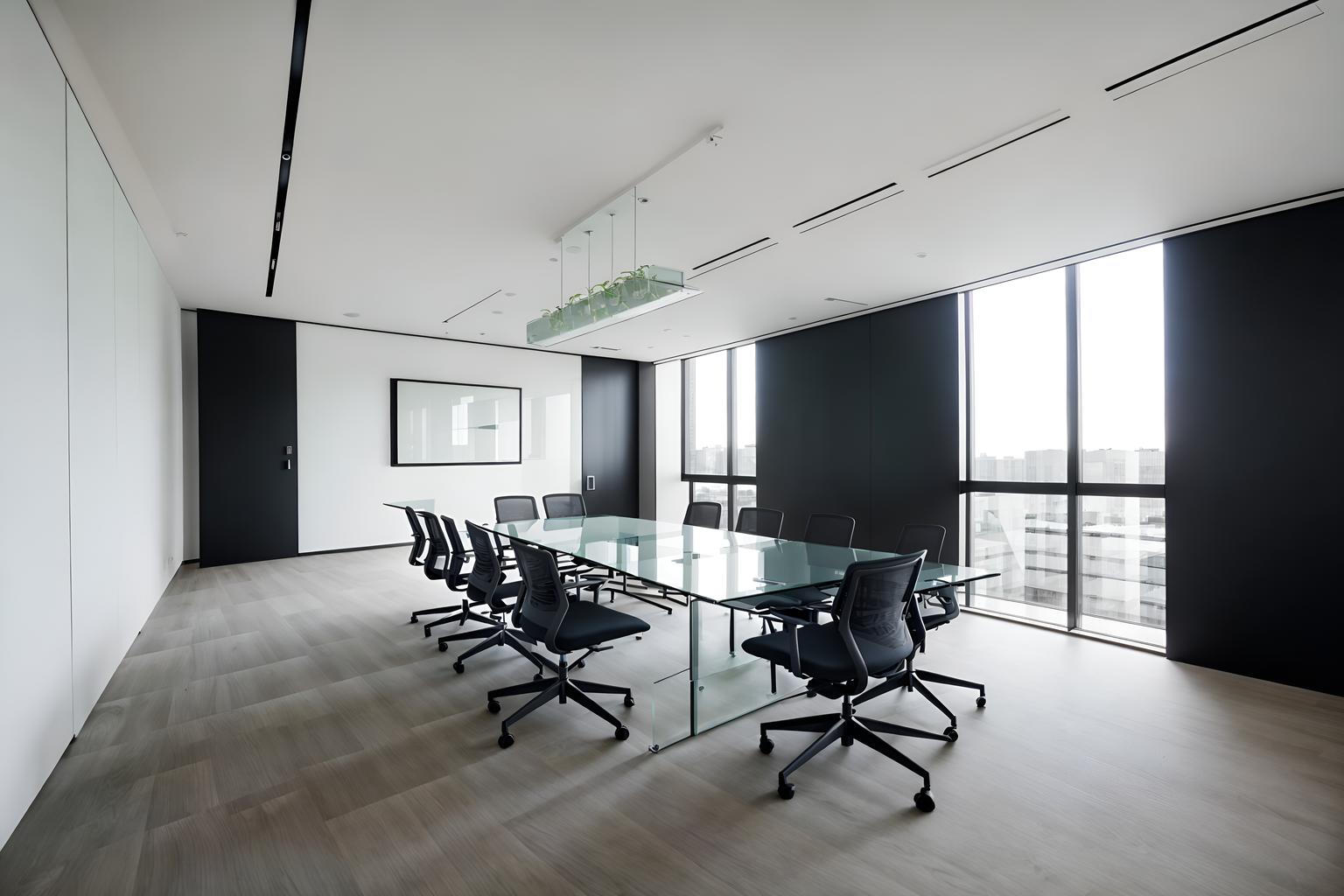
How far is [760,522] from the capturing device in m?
5.27

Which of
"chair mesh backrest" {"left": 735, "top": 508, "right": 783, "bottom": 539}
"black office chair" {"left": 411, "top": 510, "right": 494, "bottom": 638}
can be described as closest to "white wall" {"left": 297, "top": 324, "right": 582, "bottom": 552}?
"black office chair" {"left": 411, "top": 510, "right": 494, "bottom": 638}

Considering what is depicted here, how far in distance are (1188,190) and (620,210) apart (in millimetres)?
3537

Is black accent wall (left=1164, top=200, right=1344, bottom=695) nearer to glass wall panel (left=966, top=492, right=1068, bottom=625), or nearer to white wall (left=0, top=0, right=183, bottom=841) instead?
glass wall panel (left=966, top=492, right=1068, bottom=625)

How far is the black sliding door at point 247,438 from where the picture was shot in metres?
7.07

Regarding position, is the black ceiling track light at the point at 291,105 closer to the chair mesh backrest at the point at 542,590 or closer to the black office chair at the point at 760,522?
the chair mesh backrest at the point at 542,590

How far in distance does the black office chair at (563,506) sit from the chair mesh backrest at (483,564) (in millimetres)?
2220

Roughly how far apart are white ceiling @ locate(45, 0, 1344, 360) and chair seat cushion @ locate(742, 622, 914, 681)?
2.52 meters

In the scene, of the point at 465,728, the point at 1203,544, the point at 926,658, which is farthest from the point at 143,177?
the point at 1203,544

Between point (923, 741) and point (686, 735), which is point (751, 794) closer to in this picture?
point (686, 735)

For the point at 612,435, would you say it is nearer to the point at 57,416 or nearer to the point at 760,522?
the point at 760,522

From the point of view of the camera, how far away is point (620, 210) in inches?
157

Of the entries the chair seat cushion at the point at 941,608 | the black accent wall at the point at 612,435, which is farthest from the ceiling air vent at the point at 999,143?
the black accent wall at the point at 612,435

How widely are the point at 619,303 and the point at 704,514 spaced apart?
243 centimetres

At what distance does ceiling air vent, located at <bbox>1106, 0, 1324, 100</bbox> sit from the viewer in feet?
7.27
